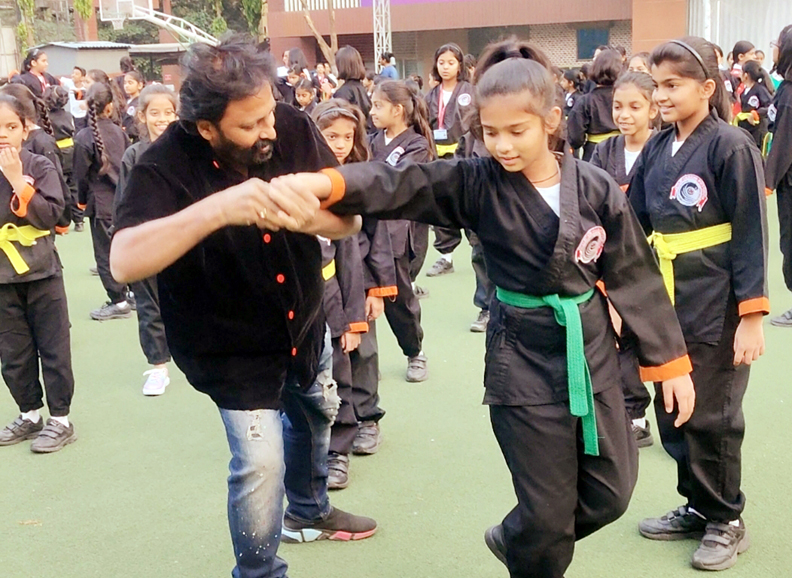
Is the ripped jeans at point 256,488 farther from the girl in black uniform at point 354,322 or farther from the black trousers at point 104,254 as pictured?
the black trousers at point 104,254

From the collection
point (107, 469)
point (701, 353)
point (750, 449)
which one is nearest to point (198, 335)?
point (701, 353)

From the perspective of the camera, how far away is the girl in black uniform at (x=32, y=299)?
4172 mm

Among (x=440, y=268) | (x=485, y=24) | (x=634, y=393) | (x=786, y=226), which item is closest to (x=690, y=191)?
(x=634, y=393)

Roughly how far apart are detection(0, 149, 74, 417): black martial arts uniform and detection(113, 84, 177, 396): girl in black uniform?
62cm

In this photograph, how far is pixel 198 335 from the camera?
2.52 m

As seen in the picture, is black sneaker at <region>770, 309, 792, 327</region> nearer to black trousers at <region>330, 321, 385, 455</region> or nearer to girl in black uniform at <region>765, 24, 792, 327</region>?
girl in black uniform at <region>765, 24, 792, 327</region>

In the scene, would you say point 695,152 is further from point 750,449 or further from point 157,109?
point 157,109

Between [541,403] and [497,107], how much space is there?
0.77 meters

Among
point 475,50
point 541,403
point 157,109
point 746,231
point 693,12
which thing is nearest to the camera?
point 541,403

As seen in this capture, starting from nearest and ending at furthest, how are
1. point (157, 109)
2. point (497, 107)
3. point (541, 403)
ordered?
point (497, 107) → point (541, 403) → point (157, 109)

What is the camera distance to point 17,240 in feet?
13.9

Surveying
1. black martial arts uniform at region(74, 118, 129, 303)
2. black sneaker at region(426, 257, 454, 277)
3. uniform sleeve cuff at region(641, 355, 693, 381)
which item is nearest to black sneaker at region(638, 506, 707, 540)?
uniform sleeve cuff at region(641, 355, 693, 381)

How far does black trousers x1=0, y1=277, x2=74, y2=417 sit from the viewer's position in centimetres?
431

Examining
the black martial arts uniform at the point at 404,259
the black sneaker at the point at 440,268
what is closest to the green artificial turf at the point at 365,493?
the black martial arts uniform at the point at 404,259
